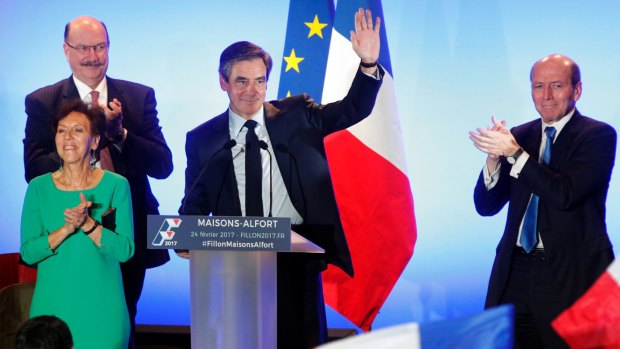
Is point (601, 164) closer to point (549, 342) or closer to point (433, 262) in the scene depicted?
point (549, 342)

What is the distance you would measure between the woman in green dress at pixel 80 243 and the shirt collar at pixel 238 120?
100cm

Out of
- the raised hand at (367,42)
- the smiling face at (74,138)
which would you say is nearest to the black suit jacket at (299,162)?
the raised hand at (367,42)

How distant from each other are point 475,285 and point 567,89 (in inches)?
67.5

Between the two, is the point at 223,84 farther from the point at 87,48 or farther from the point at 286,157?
the point at 87,48

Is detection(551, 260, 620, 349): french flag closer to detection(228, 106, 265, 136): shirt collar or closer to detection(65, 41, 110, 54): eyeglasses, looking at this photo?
detection(228, 106, 265, 136): shirt collar

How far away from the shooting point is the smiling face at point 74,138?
157 inches

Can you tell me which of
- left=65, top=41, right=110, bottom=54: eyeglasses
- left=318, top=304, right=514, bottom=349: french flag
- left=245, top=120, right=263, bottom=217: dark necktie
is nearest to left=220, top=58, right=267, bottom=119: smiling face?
left=245, top=120, right=263, bottom=217: dark necktie

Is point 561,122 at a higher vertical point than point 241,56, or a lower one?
lower

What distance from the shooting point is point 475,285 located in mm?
5547

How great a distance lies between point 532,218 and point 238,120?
1.70 meters

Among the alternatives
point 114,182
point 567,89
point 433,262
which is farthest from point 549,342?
point 114,182

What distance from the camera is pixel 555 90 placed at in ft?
14.1

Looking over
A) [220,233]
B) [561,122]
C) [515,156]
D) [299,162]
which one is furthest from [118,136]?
[561,122]

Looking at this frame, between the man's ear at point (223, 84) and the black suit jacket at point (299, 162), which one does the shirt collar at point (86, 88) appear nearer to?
the black suit jacket at point (299, 162)
